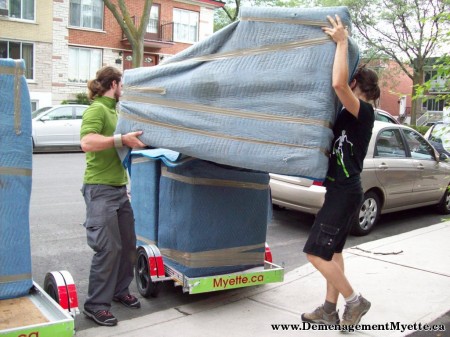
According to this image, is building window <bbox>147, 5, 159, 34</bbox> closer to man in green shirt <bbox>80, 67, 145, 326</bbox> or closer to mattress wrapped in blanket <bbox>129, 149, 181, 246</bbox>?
mattress wrapped in blanket <bbox>129, 149, 181, 246</bbox>

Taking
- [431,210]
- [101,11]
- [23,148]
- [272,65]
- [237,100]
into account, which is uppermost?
[101,11]

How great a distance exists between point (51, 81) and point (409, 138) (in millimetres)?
20789

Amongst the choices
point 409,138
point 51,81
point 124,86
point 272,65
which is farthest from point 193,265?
point 51,81

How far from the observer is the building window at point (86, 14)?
26781 millimetres

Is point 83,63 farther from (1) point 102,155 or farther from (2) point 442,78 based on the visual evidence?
(2) point 442,78

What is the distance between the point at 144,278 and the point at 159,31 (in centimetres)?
2660

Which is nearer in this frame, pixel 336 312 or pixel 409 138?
pixel 336 312

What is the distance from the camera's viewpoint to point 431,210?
10.1m

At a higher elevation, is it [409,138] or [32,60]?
[32,60]

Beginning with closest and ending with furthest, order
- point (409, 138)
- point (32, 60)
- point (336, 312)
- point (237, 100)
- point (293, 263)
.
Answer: point (237, 100) < point (336, 312) < point (293, 263) < point (409, 138) < point (32, 60)

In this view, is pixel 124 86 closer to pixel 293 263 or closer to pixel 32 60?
pixel 293 263

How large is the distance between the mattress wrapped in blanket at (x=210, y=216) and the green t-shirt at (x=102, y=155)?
0.50 m

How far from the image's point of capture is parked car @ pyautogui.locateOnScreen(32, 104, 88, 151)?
16.7 metres

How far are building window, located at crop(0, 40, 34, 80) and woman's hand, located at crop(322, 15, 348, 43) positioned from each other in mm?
23809
